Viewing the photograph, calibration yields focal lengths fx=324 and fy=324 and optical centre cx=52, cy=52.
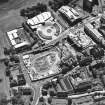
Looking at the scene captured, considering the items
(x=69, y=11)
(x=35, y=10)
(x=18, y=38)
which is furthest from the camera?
(x=35, y=10)

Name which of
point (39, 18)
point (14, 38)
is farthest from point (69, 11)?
point (14, 38)

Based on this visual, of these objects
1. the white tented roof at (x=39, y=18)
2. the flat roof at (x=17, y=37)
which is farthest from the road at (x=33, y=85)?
the white tented roof at (x=39, y=18)

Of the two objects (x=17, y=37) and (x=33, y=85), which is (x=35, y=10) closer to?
(x=17, y=37)

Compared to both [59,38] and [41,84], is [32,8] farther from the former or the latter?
[41,84]

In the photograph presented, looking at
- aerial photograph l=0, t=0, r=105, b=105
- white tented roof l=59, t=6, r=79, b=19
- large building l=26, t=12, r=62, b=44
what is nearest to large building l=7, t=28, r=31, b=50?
aerial photograph l=0, t=0, r=105, b=105

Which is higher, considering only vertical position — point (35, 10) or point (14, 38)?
point (35, 10)

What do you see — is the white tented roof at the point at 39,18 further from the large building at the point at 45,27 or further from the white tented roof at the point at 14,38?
the white tented roof at the point at 14,38

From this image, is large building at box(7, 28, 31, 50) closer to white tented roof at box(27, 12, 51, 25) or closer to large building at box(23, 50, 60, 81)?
white tented roof at box(27, 12, 51, 25)
